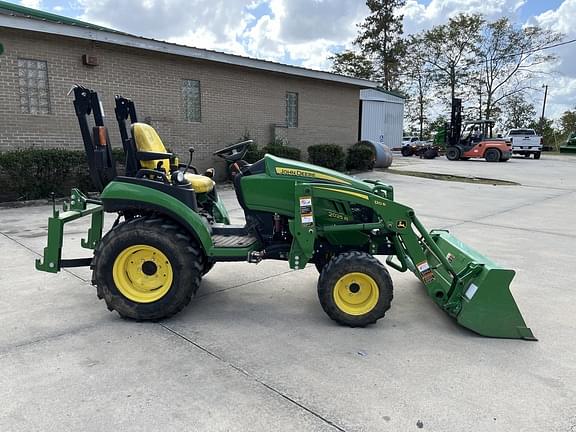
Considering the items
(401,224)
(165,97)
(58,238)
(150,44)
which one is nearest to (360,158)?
(165,97)

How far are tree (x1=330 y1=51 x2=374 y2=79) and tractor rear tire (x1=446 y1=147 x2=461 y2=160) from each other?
50.6 ft

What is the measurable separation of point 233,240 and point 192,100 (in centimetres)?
960

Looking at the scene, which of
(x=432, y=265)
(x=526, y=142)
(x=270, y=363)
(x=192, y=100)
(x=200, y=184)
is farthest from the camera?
(x=526, y=142)

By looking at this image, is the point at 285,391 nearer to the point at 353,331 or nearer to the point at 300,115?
the point at 353,331

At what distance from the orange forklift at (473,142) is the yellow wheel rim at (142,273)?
23498 mm

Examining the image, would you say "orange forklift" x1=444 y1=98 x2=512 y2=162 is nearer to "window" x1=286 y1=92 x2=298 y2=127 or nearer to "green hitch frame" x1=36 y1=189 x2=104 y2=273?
"window" x1=286 y1=92 x2=298 y2=127

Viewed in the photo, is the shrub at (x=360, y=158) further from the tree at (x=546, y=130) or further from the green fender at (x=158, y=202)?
the tree at (x=546, y=130)

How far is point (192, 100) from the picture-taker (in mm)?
12492

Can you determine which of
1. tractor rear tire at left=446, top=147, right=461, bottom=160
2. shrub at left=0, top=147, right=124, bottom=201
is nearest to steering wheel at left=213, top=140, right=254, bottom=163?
shrub at left=0, top=147, right=124, bottom=201

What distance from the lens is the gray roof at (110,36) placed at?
896cm

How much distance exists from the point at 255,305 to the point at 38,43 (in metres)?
8.54

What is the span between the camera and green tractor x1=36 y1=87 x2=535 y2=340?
11.0 ft

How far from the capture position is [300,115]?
15648mm

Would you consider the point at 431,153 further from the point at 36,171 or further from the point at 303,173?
the point at 303,173
